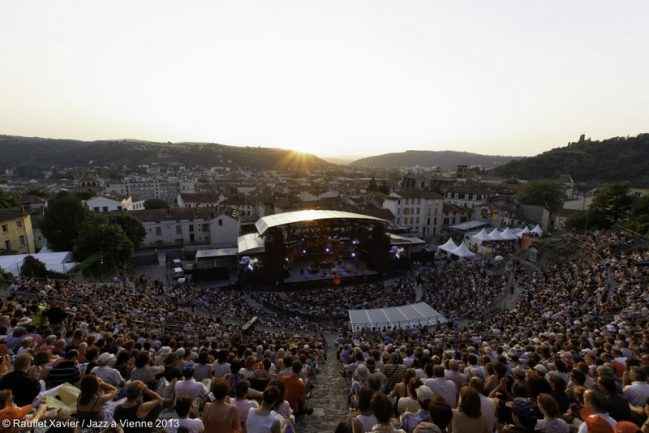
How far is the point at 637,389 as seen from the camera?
16.6 feet

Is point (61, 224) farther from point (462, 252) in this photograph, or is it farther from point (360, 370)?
point (462, 252)

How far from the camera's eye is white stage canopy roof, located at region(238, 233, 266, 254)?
1135 inches

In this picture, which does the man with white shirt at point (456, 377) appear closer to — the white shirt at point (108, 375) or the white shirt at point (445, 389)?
the white shirt at point (445, 389)

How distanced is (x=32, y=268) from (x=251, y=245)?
604 inches

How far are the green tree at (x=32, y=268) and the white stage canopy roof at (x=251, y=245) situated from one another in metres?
13.6

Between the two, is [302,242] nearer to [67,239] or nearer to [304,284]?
[304,284]

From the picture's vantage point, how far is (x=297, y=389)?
248 inches

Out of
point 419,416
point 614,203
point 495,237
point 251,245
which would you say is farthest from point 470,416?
point 614,203

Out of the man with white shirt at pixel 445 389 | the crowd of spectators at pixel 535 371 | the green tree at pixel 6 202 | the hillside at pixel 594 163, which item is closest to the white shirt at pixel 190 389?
the crowd of spectators at pixel 535 371

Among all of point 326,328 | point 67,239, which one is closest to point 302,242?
point 326,328

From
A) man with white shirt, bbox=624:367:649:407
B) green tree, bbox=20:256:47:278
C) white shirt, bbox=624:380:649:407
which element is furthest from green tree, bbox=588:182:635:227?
green tree, bbox=20:256:47:278

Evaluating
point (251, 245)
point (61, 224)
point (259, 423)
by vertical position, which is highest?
point (259, 423)

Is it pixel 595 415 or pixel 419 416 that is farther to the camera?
pixel 419 416

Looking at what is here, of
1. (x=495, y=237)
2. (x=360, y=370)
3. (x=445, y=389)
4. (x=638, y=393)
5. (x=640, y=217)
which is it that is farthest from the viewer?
(x=495, y=237)
